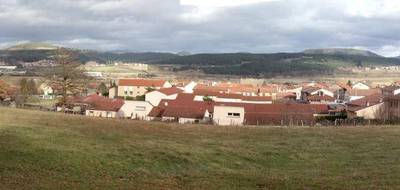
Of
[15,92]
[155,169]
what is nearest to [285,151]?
[155,169]

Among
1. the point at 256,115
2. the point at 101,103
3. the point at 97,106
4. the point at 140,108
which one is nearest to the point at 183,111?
the point at 256,115

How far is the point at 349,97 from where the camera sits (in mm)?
126688

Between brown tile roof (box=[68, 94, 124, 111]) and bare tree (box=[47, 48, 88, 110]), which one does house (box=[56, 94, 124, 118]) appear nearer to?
brown tile roof (box=[68, 94, 124, 111])

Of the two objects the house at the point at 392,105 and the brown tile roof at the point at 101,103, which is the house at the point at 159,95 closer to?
the brown tile roof at the point at 101,103

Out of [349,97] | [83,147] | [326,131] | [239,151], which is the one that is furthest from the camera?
[349,97]

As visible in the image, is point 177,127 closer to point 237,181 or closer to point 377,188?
point 237,181

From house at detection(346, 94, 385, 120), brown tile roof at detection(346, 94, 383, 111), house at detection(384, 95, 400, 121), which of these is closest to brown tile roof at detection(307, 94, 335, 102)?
brown tile roof at detection(346, 94, 383, 111)

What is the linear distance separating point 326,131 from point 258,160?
1460 cm

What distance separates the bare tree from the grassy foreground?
28.7m

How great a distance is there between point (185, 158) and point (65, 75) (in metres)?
43.7

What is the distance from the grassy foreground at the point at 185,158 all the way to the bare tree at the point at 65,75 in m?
28.7

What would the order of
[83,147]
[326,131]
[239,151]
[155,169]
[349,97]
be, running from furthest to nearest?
[349,97], [326,131], [239,151], [83,147], [155,169]

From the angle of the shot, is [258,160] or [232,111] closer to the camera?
[258,160]

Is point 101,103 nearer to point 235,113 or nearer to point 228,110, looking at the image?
point 228,110
